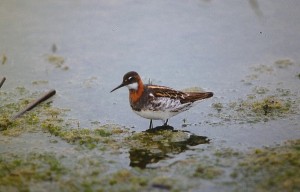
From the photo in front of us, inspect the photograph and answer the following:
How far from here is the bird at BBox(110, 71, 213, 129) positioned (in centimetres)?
988

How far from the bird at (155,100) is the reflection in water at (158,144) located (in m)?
0.33

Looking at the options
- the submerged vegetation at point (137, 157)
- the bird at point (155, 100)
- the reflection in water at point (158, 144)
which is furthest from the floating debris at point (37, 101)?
the reflection in water at point (158, 144)

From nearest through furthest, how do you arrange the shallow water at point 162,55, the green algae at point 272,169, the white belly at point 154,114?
the green algae at point 272,169 < the white belly at point 154,114 < the shallow water at point 162,55

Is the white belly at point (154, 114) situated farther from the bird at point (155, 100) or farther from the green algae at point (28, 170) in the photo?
the green algae at point (28, 170)

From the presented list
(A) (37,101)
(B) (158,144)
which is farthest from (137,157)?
(A) (37,101)

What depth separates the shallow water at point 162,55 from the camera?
33.9ft

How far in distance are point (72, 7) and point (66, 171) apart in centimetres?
732

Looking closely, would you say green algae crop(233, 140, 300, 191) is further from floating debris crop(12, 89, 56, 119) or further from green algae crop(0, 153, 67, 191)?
floating debris crop(12, 89, 56, 119)

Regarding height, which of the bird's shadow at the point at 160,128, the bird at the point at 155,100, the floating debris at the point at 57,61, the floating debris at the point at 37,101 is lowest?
the bird's shadow at the point at 160,128

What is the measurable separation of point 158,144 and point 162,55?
12.4 feet

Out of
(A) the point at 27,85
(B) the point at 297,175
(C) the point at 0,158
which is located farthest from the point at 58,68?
(B) the point at 297,175

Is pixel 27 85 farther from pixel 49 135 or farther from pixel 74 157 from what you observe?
pixel 74 157

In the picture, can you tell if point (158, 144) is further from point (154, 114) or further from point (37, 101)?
point (37, 101)

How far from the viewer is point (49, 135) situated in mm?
9766
